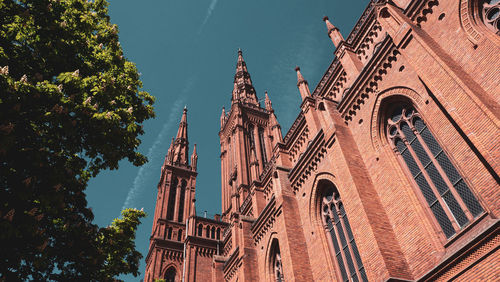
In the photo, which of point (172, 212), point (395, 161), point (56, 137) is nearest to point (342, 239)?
point (395, 161)

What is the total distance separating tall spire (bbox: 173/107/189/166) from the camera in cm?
3903

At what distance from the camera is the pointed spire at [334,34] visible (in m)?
14.9

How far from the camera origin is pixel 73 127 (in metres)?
6.69

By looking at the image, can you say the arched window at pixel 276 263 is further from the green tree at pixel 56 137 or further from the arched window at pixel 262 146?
the arched window at pixel 262 146

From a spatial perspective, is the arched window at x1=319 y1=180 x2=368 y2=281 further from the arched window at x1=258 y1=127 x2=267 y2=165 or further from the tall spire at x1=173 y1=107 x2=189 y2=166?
the tall spire at x1=173 y1=107 x2=189 y2=166

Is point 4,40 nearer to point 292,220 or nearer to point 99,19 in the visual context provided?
point 99,19

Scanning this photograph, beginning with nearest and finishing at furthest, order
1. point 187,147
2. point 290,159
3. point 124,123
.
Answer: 1. point 124,123
2. point 290,159
3. point 187,147

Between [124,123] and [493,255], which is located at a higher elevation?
[124,123]

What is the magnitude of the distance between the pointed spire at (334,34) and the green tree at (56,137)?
9599 mm

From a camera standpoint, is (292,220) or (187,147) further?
(187,147)

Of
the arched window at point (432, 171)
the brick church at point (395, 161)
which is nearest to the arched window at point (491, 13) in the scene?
the brick church at point (395, 161)

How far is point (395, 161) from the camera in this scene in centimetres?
1071

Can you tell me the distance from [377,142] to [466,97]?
12.9ft

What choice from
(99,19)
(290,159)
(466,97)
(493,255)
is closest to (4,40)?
(99,19)
